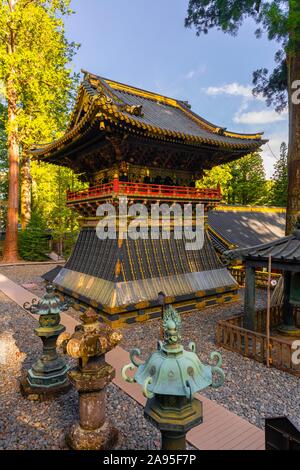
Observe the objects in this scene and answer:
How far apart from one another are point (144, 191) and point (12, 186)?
18.1 m

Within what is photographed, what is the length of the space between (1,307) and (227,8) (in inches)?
695

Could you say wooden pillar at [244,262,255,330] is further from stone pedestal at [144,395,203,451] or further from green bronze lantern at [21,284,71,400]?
stone pedestal at [144,395,203,451]

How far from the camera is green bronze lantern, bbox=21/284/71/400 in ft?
20.5

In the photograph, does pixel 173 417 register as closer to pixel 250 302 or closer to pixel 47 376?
pixel 47 376

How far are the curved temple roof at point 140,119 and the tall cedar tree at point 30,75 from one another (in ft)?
33.1

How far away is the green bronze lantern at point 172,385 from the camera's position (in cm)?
303

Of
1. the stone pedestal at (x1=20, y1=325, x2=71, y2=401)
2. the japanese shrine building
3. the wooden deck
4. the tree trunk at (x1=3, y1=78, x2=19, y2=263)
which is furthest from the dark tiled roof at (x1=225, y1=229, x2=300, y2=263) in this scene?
the tree trunk at (x1=3, y1=78, x2=19, y2=263)

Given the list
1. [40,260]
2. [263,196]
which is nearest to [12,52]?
[40,260]

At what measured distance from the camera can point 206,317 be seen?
470 inches

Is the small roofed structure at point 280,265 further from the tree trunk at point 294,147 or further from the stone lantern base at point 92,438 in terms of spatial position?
the stone lantern base at point 92,438

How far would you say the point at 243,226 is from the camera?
2361 centimetres

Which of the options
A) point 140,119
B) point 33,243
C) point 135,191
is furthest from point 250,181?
point 140,119

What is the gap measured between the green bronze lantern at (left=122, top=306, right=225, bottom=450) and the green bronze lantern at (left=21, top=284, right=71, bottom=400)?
12.6 ft
